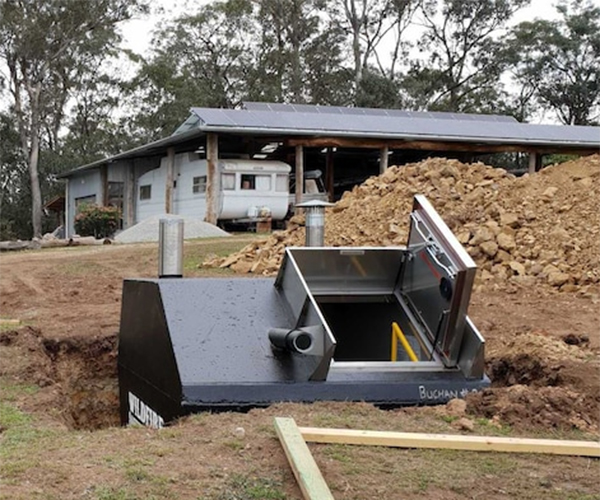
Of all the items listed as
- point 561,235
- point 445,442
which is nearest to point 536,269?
point 561,235

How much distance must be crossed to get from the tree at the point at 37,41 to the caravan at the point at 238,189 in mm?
11364

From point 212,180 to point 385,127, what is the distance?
5306mm

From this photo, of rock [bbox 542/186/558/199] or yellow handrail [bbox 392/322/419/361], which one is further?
rock [bbox 542/186/558/199]

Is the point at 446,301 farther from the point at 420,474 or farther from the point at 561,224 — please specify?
the point at 561,224

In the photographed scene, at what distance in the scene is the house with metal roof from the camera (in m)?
21.0

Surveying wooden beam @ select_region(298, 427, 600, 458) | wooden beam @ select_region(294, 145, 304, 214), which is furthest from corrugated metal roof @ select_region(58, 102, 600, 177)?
wooden beam @ select_region(298, 427, 600, 458)

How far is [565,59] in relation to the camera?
41438 mm

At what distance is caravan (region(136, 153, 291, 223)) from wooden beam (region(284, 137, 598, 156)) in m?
1.07

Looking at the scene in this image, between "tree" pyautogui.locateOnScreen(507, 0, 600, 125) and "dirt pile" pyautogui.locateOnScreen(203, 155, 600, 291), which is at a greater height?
"tree" pyautogui.locateOnScreen(507, 0, 600, 125)

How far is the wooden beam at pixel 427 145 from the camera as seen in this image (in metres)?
21.5

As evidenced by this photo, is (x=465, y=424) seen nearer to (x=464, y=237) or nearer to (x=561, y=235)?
(x=561, y=235)

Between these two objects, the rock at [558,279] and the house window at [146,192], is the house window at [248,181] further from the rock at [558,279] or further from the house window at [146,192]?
the rock at [558,279]

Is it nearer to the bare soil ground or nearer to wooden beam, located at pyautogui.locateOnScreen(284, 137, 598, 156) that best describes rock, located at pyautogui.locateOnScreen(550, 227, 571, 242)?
the bare soil ground

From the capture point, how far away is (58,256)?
15.3 metres
